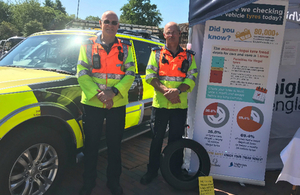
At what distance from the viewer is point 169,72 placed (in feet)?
9.12

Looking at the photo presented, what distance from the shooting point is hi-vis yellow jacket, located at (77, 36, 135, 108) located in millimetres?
2334

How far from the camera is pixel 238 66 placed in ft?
9.62

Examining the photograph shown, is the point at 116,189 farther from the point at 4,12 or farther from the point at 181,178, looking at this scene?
the point at 4,12

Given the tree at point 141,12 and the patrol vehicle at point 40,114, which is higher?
the tree at point 141,12

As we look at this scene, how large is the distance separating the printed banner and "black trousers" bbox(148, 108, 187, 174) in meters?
0.29

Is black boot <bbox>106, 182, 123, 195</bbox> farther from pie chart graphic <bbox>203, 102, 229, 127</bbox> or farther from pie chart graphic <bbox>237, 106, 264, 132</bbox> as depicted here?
pie chart graphic <bbox>237, 106, 264, 132</bbox>

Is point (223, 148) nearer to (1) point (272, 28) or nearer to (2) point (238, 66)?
(2) point (238, 66)

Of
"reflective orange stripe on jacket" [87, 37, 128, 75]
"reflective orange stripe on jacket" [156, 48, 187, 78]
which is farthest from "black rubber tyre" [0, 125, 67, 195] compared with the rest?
"reflective orange stripe on jacket" [156, 48, 187, 78]

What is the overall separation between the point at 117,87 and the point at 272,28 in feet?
7.32

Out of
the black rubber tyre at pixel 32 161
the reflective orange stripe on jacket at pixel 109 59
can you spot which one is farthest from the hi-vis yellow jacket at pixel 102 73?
the black rubber tyre at pixel 32 161

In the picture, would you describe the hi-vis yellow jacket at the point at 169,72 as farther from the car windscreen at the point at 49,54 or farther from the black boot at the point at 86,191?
the black boot at the point at 86,191

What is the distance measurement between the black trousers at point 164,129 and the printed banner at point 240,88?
285 mm

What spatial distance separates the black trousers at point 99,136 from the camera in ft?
8.03

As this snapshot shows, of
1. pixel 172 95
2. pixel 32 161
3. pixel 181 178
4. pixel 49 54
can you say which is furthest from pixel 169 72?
pixel 32 161
